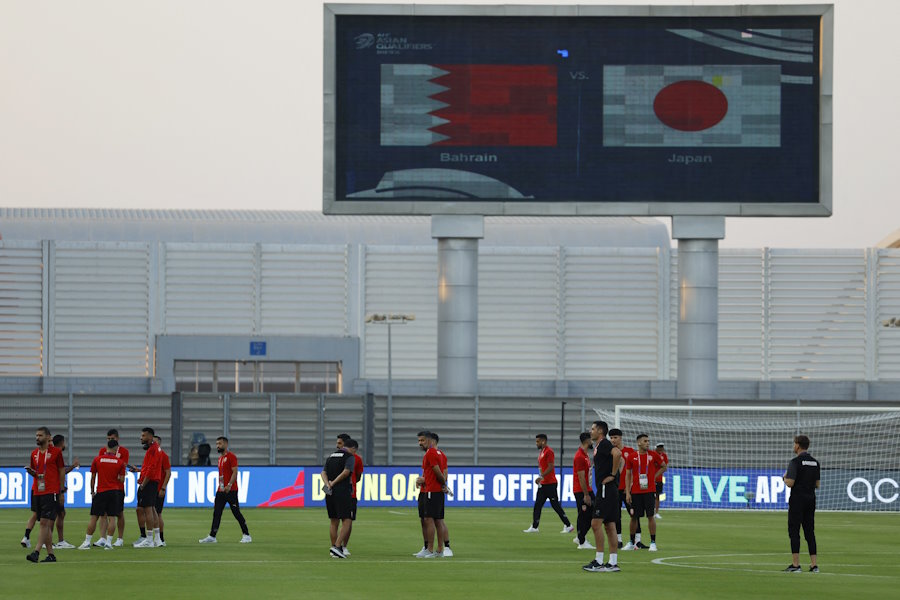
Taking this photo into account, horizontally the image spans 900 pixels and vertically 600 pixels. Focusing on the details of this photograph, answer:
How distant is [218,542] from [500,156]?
65.4ft

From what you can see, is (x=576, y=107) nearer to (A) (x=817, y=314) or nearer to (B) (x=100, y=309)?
(A) (x=817, y=314)

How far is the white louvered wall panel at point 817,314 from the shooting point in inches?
2630

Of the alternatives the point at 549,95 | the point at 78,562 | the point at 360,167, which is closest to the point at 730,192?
the point at 549,95

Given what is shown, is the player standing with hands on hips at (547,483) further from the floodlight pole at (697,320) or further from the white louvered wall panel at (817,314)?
the white louvered wall panel at (817,314)

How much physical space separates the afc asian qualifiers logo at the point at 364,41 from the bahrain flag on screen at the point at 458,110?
0.80m

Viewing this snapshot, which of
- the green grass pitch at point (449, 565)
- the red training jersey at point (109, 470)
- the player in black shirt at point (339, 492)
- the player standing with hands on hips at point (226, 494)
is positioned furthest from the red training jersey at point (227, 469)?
the player in black shirt at point (339, 492)

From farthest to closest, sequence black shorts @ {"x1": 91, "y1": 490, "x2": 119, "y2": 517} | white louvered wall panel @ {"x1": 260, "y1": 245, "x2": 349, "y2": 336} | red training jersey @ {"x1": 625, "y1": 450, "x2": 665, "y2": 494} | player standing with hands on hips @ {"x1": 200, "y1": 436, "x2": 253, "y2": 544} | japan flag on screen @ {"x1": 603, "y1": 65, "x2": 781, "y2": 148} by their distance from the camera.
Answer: white louvered wall panel @ {"x1": 260, "y1": 245, "x2": 349, "y2": 336}
japan flag on screen @ {"x1": 603, "y1": 65, "x2": 781, "y2": 148}
player standing with hands on hips @ {"x1": 200, "y1": 436, "x2": 253, "y2": 544}
red training jersey @ {"x1": 625, "y1": 450, "x2": 665, "y2": 494}
black shorts @ {"x1": 91, "y1": 490, "x2": 119, "y2": 517}

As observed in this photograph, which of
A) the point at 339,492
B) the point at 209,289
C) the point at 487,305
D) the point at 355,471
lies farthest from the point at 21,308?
the point at 339,492

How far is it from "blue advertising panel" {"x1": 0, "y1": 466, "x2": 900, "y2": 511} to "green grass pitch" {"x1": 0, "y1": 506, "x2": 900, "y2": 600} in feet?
18.4

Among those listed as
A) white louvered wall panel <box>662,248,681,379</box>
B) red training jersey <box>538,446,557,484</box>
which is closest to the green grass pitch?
red training jersey <box>538,446,557,484</box>

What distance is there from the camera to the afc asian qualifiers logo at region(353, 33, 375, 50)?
143 ft

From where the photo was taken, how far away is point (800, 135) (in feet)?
144

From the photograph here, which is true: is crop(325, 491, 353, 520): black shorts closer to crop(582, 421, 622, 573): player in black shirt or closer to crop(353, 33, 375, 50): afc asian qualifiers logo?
crop(582, 421, 622, 573): player in black shirt

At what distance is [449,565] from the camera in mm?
21781
